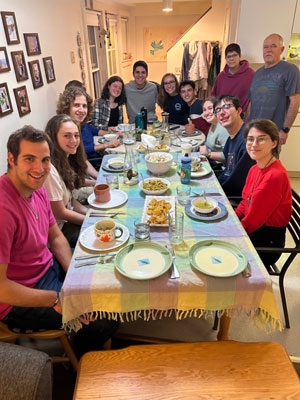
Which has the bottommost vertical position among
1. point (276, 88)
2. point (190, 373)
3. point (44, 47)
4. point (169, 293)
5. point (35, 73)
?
point (190, 373)

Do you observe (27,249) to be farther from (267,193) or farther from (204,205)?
(267,193)

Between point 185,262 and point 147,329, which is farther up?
point 185,262

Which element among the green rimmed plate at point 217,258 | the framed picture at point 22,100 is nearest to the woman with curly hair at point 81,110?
the framed picture at point 22,100

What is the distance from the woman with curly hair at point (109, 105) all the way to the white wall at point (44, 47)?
0.48 meters

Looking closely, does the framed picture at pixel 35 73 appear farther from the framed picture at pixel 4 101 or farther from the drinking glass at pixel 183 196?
the drinking glass at pixel 183 196

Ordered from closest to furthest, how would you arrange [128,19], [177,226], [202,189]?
[177,226]
[202,189]
[128,19]

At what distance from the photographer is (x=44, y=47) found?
2838 millimetres

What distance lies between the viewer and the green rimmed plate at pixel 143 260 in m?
1.08

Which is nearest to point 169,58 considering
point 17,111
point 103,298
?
point 17,111

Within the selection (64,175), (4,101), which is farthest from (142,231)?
(4,101)

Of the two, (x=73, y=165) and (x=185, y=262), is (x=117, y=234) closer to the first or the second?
(x=185, y=262)

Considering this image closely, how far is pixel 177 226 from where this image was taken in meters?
1.28

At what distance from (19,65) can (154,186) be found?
162cm

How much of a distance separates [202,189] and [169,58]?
4.67 m
